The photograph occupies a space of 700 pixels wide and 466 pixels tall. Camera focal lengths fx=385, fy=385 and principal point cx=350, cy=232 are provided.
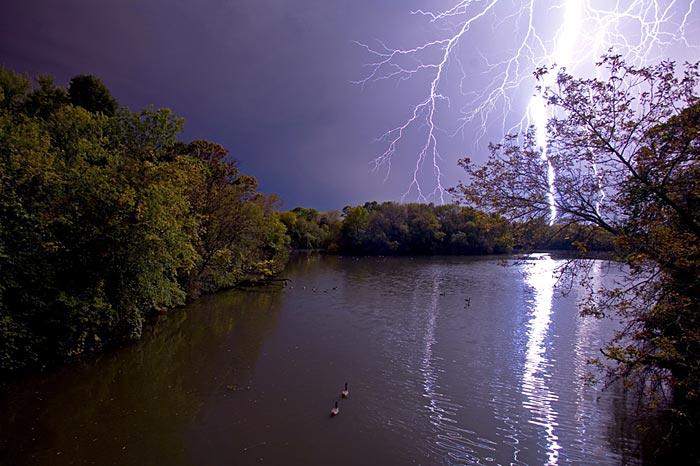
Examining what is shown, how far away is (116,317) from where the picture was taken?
13.2 metres

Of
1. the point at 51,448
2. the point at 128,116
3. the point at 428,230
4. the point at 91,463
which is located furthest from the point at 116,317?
the point at 428,230

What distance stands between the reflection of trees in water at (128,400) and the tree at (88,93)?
22.0 m

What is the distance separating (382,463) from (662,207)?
6.85m

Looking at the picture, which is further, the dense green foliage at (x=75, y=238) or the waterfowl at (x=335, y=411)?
the dense green foliage at (x=75, y=238)

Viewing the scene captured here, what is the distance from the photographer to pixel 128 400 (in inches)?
398

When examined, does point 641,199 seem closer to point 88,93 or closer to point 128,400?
point 128,400

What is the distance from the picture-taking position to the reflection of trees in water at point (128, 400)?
25.4ft

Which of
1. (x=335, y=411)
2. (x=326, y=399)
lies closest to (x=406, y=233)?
(x=326, y=399)

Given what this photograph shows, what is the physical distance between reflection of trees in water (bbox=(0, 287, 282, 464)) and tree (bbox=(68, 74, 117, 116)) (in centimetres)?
2199

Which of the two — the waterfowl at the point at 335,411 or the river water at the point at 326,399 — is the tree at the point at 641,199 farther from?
the waterfowl at the point at 335,411

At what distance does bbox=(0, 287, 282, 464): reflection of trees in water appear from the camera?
7.75 meters

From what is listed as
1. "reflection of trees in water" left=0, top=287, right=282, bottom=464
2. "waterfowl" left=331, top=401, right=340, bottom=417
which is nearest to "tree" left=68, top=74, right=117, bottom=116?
"reflection of trees in water" left=0, top=287, right=282, bottom=464

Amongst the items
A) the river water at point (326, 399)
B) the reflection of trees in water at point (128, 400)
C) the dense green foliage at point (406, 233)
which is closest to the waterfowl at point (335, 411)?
the river water at point (326, 399)

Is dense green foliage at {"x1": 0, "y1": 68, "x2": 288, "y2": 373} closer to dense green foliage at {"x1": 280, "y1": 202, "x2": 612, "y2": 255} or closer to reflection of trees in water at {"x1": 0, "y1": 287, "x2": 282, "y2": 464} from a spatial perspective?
reflection of trees in water at {"x1": 0, "y1": 287, "x2": 282, "y2": 464}
